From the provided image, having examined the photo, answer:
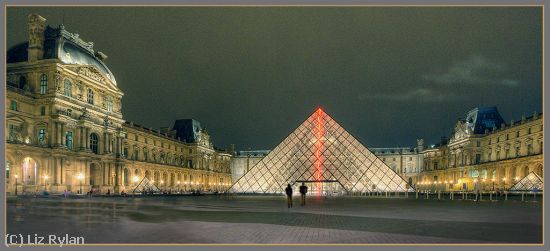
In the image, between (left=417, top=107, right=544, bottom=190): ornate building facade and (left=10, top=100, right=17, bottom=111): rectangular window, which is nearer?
(left=10, top=100, right=17, bottom=111): rectangular window

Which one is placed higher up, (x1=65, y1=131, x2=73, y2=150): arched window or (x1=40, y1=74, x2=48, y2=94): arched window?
(x1=40, y1=74, x2=48, y2=94): arched window

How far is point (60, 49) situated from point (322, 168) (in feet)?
70.8

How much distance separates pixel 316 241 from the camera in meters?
8.31

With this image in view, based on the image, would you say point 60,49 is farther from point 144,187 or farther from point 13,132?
point 144,187

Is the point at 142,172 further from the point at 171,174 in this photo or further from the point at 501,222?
the point at 501,222

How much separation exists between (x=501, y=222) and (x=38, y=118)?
32638 millimetres

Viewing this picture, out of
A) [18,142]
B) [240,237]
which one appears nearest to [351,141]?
[18,142]

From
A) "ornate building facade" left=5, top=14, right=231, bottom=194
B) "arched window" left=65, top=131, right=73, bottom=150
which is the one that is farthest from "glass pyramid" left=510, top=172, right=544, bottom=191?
"arched window" left=65, top=131, right=73, bottom=150

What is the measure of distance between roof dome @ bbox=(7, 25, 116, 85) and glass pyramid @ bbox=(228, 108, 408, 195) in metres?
15.9

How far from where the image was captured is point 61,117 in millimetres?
36469

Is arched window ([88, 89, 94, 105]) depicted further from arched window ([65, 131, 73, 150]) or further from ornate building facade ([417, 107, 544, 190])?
ornate building facade ([417, 107, 544, 190])

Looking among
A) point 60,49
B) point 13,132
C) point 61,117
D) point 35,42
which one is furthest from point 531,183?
point 35,42

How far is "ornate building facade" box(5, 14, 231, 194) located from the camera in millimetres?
34250

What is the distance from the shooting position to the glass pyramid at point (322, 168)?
132 ft
